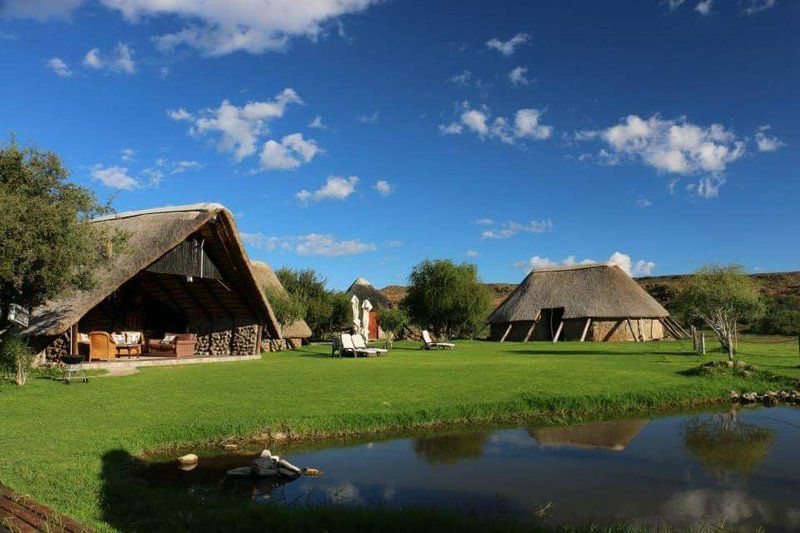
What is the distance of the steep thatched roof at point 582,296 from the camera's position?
38562mm

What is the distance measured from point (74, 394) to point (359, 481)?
7.50m

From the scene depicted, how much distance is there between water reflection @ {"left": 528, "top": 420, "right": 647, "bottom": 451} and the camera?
9.15 metres

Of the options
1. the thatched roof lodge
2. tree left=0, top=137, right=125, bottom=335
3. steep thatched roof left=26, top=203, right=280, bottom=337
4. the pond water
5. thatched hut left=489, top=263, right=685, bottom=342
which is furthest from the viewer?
thatched hut left=489, top=263, right=685, bottom=342

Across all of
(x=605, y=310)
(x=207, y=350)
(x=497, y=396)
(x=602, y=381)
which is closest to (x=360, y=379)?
(x=497, y=396)

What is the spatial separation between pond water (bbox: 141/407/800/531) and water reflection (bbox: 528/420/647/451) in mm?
17

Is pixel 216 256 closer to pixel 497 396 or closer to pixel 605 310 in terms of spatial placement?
pixel 497 396

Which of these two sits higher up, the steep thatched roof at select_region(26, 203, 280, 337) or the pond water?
the steep thatched roof at select_region(26, 203, 280, 337)

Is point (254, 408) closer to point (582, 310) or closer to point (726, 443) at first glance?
point (726, 443)

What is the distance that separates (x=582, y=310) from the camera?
38969 millimetres

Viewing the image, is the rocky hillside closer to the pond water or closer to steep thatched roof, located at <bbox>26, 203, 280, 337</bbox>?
steep thatched roof, located at <bbox>26, 203, 280, 337</bbox>

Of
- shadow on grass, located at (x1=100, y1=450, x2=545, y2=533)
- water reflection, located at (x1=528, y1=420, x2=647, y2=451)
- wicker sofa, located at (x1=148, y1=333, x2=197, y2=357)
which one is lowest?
water reflection, located at (x1=528, y1=420, x2=647, y2=451)

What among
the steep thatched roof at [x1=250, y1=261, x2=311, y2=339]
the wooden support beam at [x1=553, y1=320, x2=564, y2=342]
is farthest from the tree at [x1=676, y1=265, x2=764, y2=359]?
the steep thatched roof at [x1=250, y1=261, x2=311, y2=339]

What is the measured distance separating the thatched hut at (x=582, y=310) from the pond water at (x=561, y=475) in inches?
1136

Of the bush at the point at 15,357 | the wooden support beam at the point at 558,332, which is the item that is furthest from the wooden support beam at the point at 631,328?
the bush at the point at 15,357
